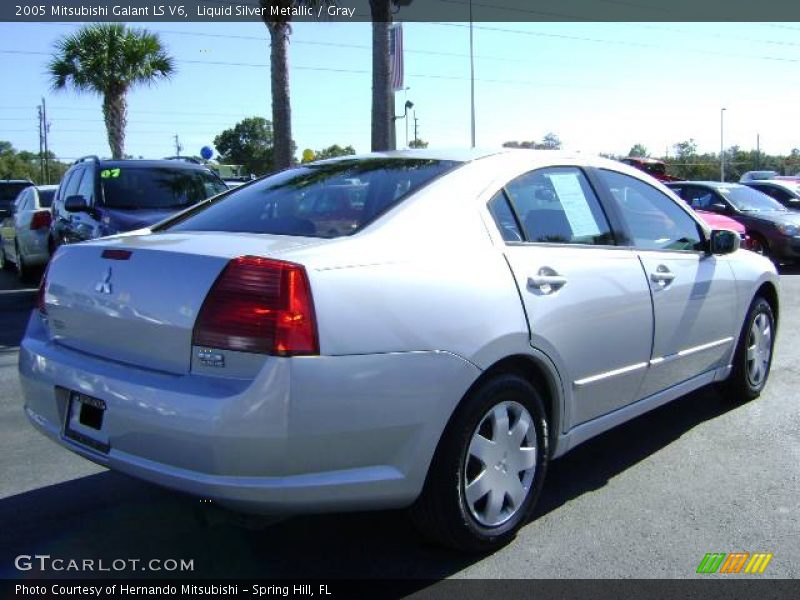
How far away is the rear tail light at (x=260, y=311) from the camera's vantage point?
262cm

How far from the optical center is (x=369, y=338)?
2.75 metres

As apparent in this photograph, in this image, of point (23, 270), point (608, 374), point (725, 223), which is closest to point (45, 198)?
point (23, 270)

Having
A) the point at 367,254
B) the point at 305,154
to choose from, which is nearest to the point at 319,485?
the point at 367,254

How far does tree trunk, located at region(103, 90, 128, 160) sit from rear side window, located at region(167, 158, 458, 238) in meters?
21.7

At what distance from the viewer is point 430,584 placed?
120 inches

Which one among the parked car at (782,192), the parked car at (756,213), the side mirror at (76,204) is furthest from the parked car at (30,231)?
the parked car at (782,192)

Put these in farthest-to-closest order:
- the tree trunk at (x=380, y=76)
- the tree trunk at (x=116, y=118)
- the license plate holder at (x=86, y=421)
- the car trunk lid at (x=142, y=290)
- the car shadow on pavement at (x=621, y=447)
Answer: the tree trunk at (x=116, y=118)
the tree trunk at (x=380, y=76)
the car shadow on pavement at (x=621, y=447)
the license plate holder at (x=86, y=421)
the car trunk lid at (x=142, y=290)

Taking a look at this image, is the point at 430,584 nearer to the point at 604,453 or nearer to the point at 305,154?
the point at 604,453

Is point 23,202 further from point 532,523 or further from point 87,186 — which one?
point 532,523

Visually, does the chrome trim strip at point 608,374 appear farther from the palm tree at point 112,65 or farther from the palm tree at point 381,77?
the palm tree at point 112,65

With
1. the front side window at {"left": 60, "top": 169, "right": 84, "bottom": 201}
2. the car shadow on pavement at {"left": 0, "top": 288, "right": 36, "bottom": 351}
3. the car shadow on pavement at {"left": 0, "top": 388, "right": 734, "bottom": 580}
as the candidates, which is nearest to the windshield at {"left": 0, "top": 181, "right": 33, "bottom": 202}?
the car shadow on pavement at {"left": 0, "top": 288, "right": 36, "bottom": 351}

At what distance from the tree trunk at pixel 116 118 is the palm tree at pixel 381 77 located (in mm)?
12140

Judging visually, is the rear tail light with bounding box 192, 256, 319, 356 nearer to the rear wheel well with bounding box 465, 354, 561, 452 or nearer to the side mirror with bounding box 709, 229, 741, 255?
the rear wheel well with bounding box 465, 354, 561, 452

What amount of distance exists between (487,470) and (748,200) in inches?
508
